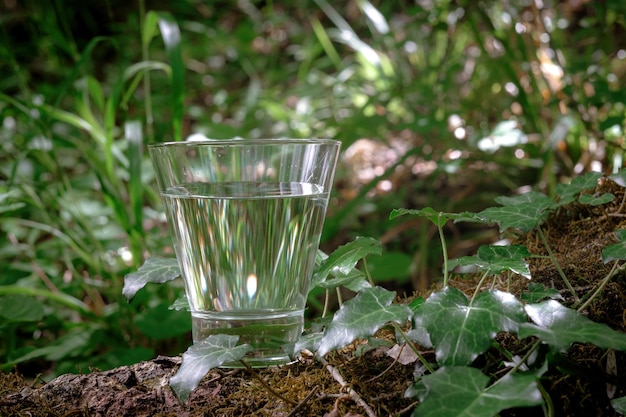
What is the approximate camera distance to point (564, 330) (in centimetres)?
60

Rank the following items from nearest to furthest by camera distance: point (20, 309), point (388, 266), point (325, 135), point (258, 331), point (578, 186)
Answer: point (258, 331), point (578, 186), point (20, 309), point (388, 266), point (325, 135)

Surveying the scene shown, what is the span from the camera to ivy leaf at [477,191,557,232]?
2.52ft

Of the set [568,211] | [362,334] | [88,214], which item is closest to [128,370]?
[362,334]

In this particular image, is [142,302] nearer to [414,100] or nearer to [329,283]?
[329,283]

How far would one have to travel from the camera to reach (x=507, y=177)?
206 cm

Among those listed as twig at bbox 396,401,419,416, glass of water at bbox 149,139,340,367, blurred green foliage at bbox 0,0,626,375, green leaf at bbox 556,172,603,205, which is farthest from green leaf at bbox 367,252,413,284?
twig at bbox 396,401,419,416

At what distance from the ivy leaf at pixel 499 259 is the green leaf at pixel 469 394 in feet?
0.53

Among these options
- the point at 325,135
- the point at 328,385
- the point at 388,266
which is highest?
the point at 328,385

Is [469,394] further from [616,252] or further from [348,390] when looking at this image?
[616,252]

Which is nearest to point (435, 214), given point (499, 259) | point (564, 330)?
point (499, 259)

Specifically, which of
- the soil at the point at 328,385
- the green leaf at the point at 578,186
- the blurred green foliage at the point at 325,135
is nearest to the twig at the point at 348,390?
the soil at the point at 328,385

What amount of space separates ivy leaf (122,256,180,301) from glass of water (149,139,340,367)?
0.06 m

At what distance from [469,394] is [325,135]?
183 centimetres

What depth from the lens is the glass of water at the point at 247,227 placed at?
0.75 m
